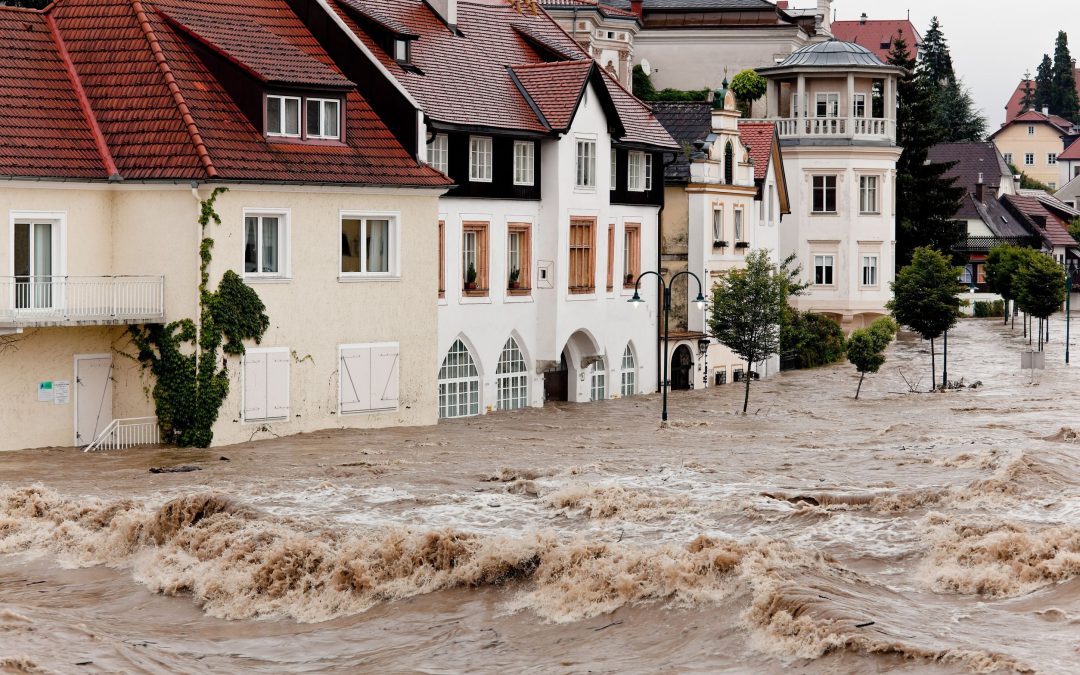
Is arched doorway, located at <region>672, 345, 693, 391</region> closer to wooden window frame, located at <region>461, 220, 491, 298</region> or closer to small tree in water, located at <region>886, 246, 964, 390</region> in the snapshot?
small tree in water, located at <region>886, 246, 964, 390</region>

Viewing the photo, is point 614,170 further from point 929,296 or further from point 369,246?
point 929,296

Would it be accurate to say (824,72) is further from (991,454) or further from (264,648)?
(264,648)

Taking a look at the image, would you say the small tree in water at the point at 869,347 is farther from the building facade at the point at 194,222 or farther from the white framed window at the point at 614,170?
the building facade at the point at 194,222

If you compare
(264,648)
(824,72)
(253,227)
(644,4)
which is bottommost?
(264,648)

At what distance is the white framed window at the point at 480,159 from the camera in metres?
46.3

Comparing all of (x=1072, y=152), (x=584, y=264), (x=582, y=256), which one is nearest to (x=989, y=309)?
(x=584, y=264)

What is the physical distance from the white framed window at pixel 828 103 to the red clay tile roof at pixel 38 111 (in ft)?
123

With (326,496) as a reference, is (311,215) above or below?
above

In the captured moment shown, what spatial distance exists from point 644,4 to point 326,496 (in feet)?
259

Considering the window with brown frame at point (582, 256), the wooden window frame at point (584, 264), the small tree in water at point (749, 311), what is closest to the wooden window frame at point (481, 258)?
the wooden window frame at point (584, 264)

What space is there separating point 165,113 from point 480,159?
34.5ft

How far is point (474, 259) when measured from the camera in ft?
152

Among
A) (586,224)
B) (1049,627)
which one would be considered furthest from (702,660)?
(586,224)

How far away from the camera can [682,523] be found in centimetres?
2872
